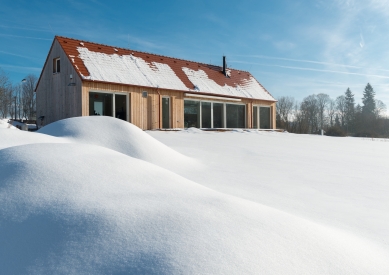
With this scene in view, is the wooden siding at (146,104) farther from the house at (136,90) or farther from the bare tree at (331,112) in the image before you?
the bare tree at (331,112)

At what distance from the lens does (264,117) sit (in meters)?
20.7

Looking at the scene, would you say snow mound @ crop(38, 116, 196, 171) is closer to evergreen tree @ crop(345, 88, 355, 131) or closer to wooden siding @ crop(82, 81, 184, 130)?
wooden siding @ crop(82, 81, 184, 130)

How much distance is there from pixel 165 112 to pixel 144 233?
13868 mm

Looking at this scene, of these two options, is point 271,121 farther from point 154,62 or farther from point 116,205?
point 116,205

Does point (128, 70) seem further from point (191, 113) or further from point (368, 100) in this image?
point (368, 100)

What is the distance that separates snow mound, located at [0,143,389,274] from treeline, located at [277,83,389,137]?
37.5 metres

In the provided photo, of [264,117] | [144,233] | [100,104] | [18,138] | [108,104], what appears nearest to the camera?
[144,233]

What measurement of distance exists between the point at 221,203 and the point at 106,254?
1043 mm

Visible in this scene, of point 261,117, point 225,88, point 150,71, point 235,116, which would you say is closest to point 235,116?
point 235,116

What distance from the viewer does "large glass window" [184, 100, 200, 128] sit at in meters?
16.4

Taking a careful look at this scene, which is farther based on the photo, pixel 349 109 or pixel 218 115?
pixel 349 109

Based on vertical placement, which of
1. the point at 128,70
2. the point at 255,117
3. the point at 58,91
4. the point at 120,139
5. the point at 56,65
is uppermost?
the point at 56,65

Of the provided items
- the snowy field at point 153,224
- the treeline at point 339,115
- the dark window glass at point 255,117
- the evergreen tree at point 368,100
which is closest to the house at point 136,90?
the dark window glass at point 255,117

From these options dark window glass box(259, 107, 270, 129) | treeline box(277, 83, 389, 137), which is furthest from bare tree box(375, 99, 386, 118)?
dark window glass box(259, 107, 270, 129)
